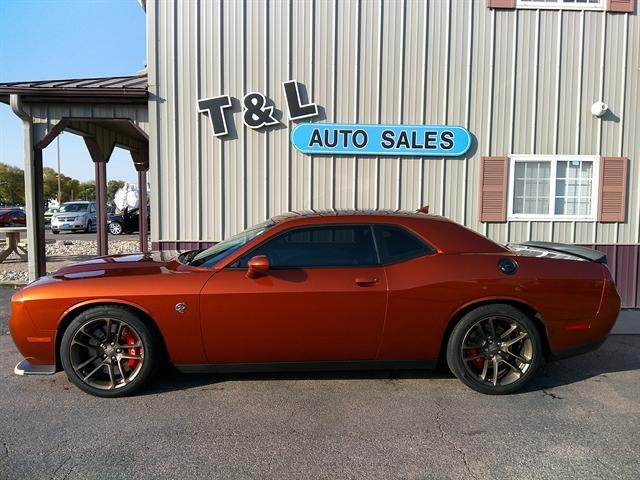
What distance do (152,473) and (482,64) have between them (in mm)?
Answer: 6700

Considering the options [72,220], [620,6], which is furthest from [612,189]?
[72,220]

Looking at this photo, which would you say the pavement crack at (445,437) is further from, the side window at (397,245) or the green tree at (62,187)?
the green tree at (62,187)

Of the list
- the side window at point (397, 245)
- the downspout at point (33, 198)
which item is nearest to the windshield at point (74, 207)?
the downspout at point (33, 198)

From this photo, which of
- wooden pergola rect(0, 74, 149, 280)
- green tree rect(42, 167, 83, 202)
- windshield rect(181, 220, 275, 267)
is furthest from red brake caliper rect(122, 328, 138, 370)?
green tree rect(42, 167, 83, 202)

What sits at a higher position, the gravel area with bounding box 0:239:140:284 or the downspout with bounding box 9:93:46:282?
the downspout with bounding box 9:93:46:282

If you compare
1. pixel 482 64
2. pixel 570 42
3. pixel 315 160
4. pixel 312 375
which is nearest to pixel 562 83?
pixel 570 42

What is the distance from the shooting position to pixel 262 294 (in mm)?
3785

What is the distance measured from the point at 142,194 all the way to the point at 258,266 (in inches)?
349

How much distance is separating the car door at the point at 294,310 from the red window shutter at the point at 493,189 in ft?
12.8

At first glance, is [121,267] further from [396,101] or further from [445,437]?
[396,101]

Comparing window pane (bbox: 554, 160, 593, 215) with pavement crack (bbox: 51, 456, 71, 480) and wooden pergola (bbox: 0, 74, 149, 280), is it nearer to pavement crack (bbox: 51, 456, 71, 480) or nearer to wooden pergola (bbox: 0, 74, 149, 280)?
wooden pergola (bbox: 0, 74, 149, 280)

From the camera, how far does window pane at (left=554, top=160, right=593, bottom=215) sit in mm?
7297

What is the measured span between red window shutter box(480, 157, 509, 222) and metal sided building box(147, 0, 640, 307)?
2 centimetres

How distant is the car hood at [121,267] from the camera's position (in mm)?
3980
